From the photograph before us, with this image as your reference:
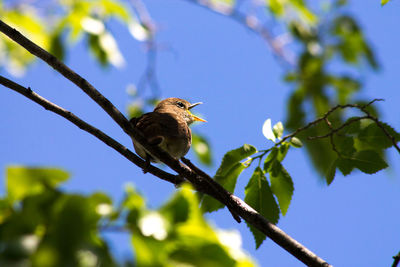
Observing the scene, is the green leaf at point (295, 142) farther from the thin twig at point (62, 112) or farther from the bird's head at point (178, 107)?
the bird's head at point (178, 107)

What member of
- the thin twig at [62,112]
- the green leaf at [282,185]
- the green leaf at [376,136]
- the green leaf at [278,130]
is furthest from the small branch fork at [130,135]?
the green leaf at [376,136]

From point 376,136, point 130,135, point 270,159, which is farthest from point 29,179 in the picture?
point 376,136

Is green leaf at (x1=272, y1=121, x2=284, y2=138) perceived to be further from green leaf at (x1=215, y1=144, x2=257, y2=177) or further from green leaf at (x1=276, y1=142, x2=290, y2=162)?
green leaf at (x1=215, y1=144, x2=257, y2=177)

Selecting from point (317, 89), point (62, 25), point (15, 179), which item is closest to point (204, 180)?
point (15, 179)

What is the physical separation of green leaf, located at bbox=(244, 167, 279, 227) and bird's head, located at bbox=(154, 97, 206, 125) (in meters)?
2.48

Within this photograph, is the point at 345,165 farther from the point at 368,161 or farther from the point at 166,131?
the point at 166,131

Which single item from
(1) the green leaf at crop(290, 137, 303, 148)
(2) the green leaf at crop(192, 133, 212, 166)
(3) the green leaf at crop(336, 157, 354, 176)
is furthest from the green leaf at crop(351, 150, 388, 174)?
(2) the green leaf at crop(192, 133, 212, 166)

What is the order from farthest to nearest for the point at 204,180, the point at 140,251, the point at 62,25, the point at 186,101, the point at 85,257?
the point at 186,101
the point at 62,25
the point at 204,180
the point at 140,251
the point at 85,257

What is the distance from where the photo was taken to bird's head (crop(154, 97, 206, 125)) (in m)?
5.31

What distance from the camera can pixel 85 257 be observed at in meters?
1.27

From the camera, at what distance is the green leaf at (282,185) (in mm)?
2689

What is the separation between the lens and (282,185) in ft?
8.87

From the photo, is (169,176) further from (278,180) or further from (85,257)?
(85,257)

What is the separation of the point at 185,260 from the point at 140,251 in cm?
15
